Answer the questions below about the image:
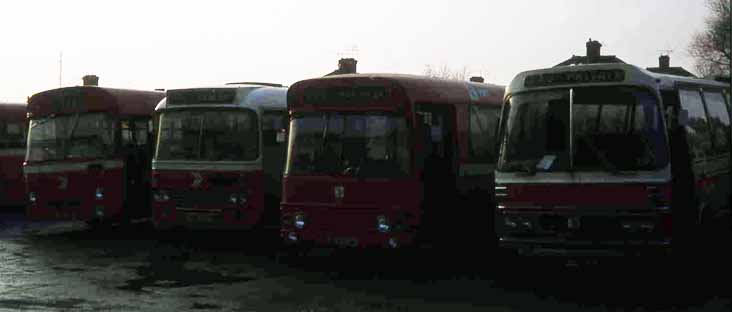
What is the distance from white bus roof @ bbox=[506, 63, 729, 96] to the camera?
12.8 metres

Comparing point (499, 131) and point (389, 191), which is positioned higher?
point (499, 131)

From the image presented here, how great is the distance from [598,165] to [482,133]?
4.12 meters

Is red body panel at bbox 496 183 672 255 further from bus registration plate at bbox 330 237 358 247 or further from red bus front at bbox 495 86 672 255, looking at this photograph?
bus registration plate at bbox 330 237 358 247

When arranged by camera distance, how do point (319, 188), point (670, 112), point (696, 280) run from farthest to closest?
1. point (319, 188)
2. point (696, 280)
3. point (670, 112)

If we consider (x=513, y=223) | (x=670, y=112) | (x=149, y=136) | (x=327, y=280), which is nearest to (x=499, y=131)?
(x=513, y=223)

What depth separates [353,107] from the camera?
15.0 metres

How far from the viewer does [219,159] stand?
17938 mm

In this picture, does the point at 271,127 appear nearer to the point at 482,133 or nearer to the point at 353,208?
Answer: the point at 482,133

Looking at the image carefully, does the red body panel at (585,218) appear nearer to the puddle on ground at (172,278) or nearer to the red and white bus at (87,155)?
the puddle on ground at (172,278)

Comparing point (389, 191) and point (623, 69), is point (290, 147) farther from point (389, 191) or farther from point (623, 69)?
point (623, 69)

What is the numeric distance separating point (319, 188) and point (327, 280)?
54.8 inches

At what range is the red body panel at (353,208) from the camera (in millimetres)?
14688

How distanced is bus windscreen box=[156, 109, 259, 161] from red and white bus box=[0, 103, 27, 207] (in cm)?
920

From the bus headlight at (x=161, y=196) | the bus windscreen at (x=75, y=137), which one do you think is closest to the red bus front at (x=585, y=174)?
the bus headlight at (x=161, y=196)
